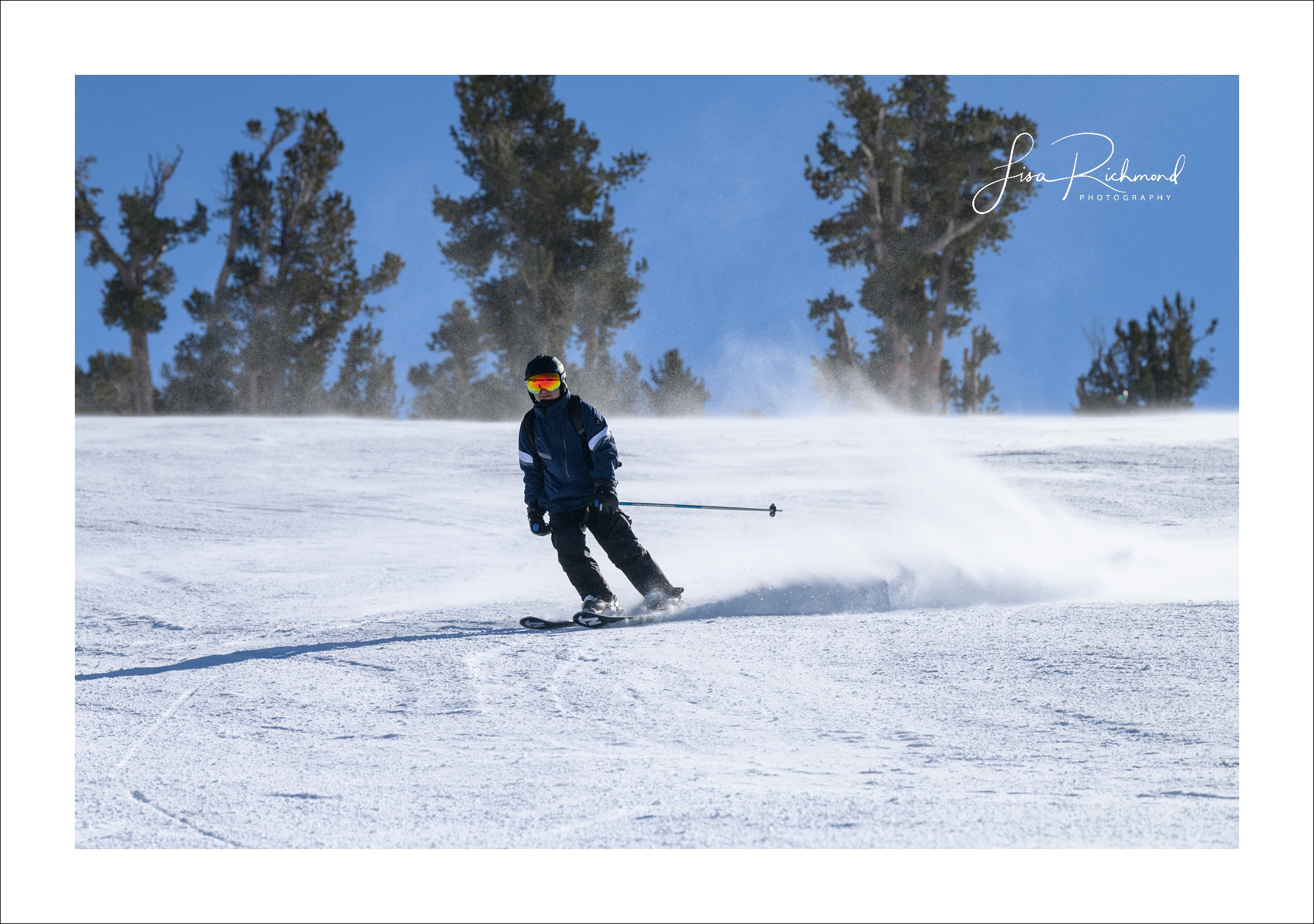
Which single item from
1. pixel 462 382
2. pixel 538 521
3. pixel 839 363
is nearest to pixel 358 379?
pixel 462 382

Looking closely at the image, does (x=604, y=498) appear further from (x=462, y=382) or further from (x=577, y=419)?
(x=462, y=382)

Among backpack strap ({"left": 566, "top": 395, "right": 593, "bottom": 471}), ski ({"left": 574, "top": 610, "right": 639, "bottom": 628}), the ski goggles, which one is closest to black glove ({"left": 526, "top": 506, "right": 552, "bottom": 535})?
backpack strap ({"left": 566, "top": 395, "right": 593, "bottom": 471})

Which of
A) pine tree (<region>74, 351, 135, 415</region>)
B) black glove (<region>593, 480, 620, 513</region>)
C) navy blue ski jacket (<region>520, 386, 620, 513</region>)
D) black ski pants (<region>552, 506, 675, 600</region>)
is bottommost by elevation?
black ski pants (<region>552, 506, 675, 600</region>)

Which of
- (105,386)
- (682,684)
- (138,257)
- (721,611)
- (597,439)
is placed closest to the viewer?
(682,684)

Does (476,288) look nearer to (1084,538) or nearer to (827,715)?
(1084,538)

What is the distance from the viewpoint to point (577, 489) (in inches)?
233

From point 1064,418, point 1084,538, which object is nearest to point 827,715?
point 1084,538

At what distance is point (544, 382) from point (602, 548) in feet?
3.35

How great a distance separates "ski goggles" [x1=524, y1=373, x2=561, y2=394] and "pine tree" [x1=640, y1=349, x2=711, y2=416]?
24466 mm

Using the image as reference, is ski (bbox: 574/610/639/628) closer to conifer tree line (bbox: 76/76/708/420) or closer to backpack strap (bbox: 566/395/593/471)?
backpack strap (bbox: 566/395/593/471)

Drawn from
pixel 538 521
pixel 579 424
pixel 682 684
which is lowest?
pixel 682 684

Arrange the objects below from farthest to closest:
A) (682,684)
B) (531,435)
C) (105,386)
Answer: (105,386)
(531,435)
(682,684)

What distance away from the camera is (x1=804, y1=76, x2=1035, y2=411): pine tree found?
25.8 meters

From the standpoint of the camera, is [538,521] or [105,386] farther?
[105,386]
